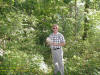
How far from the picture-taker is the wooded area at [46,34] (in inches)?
241

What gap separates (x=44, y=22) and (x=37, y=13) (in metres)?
0.65

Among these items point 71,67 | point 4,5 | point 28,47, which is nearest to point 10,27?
point 4,5

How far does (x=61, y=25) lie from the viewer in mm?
8500

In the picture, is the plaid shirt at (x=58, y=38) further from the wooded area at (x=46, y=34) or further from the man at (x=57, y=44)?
the wooded area at (x=46, y=34)

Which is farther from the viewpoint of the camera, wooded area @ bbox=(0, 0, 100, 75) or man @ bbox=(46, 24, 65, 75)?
wooded area @ bbox=(0, 0, 100, 75)

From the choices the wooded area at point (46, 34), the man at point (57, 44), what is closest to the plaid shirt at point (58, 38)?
the man at point (57, 44)

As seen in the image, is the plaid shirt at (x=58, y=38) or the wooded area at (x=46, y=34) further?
the wooded area at (x=46, y=34)

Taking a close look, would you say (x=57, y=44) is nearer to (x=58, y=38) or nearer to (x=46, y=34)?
(x=58, y=38)

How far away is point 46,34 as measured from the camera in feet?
28.4

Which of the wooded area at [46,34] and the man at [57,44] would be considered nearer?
the man at [57,44]

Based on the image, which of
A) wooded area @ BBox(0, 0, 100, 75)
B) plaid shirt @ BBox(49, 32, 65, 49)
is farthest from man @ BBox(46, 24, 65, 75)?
wooded area @ BBox(0, 0, 100, 75)

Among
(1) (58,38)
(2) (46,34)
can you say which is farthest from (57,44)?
(2) (46,34)

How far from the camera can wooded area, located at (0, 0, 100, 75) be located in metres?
6.11

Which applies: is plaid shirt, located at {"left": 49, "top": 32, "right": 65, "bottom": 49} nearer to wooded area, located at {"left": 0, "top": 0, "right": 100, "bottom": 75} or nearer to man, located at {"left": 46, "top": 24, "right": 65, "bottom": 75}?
man, located at {"left": 46, "top": 24, "right": 65, "bottom": 75}
